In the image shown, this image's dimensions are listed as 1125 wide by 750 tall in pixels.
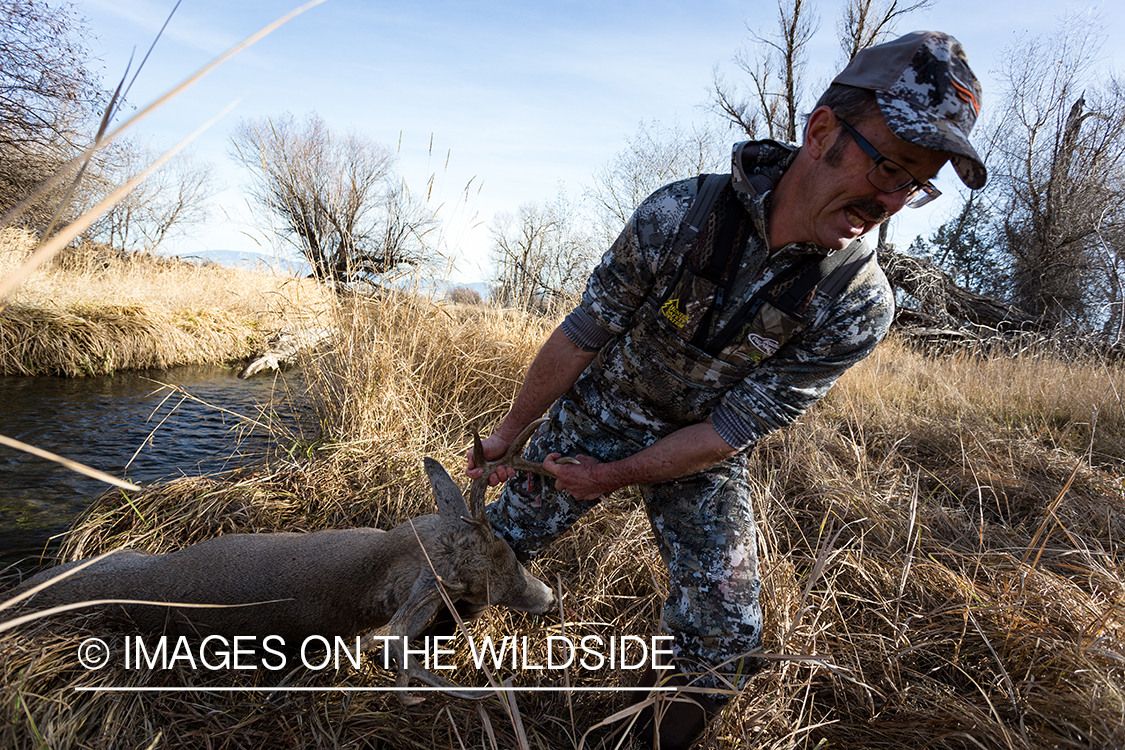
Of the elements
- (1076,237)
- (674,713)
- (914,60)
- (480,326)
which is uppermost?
(1076,237)

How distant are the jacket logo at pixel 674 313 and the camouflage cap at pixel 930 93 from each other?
2.70 feet

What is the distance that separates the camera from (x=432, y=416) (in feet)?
→ 13.5

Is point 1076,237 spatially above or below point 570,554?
above

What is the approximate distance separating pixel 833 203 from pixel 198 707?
2.65 meters

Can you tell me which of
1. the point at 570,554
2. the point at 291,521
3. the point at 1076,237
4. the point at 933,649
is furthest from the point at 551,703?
the point at 1076,237

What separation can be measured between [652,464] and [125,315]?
28.0 feet

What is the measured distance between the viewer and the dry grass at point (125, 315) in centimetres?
675

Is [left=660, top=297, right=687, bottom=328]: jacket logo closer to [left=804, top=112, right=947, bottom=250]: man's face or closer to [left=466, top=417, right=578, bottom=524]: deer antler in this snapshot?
[left=804, top=112, right=947, bottom=250]: man's face

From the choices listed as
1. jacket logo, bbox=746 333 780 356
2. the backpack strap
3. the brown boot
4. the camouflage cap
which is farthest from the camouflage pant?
the camouflage cap

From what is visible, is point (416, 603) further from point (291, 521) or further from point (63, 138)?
point (63, 138)

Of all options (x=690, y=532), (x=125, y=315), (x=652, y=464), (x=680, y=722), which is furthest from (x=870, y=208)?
(x=125, y=315)

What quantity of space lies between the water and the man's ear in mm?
3340

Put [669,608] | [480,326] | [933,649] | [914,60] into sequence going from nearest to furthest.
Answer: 1. [914,60]
2. [669,608]
3. [933,649]
4. [480,326]

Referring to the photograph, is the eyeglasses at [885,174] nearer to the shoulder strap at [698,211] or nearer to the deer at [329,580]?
the shoulder strap at [698,211]
